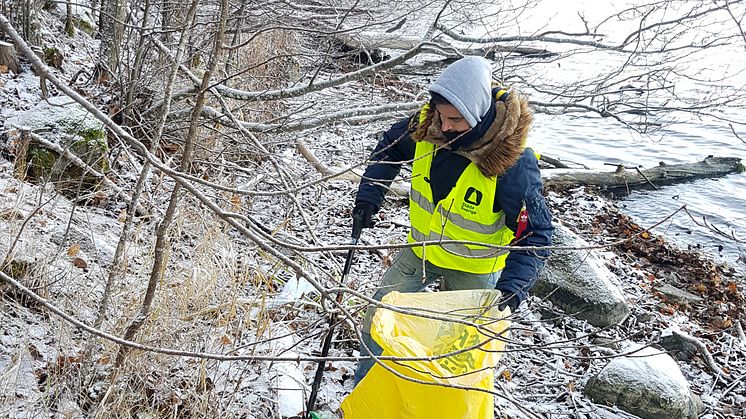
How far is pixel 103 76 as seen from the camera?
20.5 ft

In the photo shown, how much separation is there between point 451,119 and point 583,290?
2.86m

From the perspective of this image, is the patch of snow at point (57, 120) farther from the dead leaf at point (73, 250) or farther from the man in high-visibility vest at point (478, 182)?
the man in high-visibility vest at point (478, 182)

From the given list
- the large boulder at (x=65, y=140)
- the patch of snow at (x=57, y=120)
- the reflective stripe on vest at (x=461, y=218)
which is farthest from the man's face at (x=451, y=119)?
the patch of snow at (x=57, y=120)

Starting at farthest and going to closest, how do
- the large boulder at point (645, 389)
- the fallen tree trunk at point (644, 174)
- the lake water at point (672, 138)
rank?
the fallen tree trunk at point (644, 174) → the lake water at point (672, 138) → the large boulder at point (645, 389)

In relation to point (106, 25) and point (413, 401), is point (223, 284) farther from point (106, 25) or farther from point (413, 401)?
point (106, 25)

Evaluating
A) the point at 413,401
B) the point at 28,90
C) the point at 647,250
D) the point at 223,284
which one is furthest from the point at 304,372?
the point at 647,250

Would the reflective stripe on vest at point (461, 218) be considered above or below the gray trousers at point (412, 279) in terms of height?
above

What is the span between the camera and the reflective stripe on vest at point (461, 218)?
9.35 ft

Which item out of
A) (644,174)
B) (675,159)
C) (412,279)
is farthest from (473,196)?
(675,159)

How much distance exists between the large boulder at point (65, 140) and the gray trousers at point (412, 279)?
2.65m

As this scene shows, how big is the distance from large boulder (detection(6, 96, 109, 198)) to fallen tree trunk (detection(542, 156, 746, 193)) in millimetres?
5122

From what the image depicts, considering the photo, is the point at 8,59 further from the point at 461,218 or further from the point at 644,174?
the point at 644,174

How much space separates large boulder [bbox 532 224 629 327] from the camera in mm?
5035

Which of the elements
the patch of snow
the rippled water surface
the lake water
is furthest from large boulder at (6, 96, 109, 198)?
the rippled water surface
